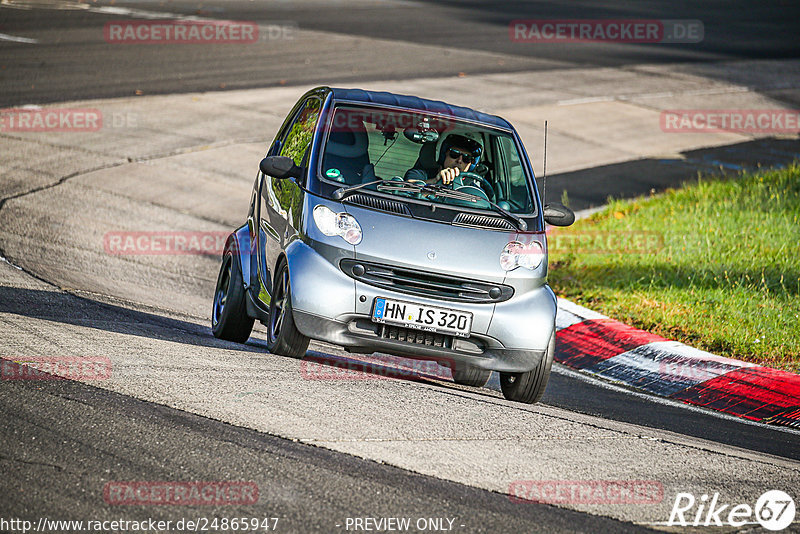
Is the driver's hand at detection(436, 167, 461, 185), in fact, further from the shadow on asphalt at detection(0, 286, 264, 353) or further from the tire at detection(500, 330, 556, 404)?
the shadow on asphalt at detection(0, 286, 264, 353)

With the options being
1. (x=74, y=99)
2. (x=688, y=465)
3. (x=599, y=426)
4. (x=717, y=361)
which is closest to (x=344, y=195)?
(x=599, y=426)

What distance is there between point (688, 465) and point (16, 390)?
359 cm

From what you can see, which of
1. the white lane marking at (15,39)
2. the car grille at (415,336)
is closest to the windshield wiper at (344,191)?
the car grille at (415,336)

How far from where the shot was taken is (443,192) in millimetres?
7137

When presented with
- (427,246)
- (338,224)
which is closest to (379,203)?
(338,224)

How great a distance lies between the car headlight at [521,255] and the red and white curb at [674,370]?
193cm

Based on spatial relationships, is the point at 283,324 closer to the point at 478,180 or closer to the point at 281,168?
the point at 281,168

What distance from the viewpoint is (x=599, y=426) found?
6.43 meters

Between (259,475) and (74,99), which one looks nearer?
(259,475)

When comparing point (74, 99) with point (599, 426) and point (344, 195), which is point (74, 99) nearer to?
point (344, 195)

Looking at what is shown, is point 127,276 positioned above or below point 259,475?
below

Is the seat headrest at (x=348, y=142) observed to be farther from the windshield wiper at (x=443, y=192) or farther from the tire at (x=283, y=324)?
the tire at (x=283, y=324)

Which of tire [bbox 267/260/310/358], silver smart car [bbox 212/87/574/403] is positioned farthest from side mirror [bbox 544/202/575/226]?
tire [bbox 267/260/310/358]

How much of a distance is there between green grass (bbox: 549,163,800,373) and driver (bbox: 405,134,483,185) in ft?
9.12
